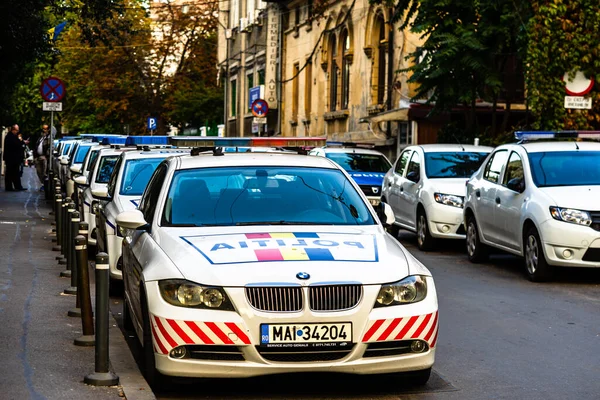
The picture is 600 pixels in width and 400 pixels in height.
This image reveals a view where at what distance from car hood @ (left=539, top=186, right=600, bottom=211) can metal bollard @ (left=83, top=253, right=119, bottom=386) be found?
24.8 feet

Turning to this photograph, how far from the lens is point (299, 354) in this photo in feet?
23.2

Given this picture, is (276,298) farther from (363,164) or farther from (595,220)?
(363,164)

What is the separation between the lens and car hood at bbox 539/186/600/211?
1376 cm

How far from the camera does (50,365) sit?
8.10 metres

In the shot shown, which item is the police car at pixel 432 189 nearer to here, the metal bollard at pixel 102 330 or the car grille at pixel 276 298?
the metal bollard at pixel 102 330

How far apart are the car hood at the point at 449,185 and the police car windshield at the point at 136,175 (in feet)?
19.3

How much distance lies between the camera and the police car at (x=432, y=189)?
1839 centimetres

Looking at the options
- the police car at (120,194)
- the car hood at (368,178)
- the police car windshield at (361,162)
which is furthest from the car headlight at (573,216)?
the police car windshield at (361,162)

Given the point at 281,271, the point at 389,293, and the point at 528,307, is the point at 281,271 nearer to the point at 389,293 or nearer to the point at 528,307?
the point at 389,293

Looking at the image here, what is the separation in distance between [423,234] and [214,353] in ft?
39.2

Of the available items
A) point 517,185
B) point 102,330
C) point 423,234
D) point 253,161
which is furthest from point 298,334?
point 423,234

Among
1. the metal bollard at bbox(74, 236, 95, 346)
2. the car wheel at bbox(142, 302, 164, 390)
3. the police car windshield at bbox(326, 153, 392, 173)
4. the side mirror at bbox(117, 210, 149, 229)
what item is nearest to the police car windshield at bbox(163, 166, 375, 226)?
the side mirror at bbox(117, 210, 149, 229)

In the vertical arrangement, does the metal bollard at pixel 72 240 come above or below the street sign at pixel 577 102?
below

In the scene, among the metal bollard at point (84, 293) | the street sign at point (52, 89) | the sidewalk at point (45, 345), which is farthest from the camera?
the street sign at point (52, 89)
